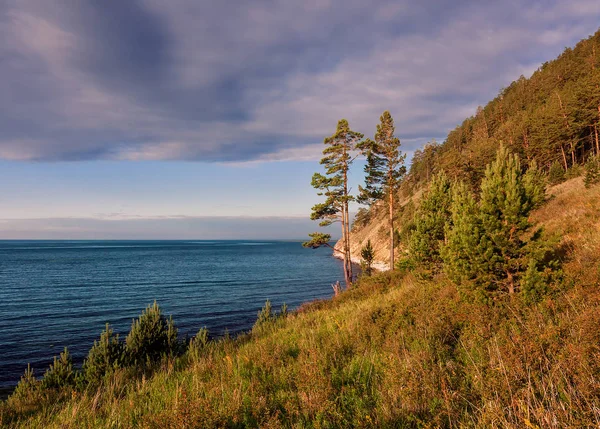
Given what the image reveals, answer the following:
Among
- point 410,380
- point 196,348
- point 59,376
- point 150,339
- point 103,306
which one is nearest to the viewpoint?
point 410,380

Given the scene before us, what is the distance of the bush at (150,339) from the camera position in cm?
1438

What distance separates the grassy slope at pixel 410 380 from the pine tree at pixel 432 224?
6.84m

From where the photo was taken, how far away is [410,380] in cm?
450

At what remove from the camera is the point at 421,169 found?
96125 millimetres

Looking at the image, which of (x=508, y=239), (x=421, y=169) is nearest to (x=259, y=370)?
(x=508, y=239)

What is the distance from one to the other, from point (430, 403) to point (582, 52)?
4027 inches

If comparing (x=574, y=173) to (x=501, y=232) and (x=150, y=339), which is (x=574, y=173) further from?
(x=150, y=339)

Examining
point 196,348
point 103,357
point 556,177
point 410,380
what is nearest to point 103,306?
point 103,357

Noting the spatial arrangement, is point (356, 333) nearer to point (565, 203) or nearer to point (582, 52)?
point (565, 203)

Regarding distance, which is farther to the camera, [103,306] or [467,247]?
[103,306]

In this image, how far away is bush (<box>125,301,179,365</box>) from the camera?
1438 cm

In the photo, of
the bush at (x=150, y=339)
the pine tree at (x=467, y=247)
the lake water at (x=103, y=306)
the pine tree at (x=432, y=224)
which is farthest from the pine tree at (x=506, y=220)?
the lake water at (x=103, y=306)

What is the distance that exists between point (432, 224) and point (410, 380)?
13658 millimetres

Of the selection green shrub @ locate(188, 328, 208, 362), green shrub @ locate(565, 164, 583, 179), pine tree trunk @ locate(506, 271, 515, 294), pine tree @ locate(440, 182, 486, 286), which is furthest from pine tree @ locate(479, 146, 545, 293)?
green shrub @ locate(565, 164, 583, 179)
